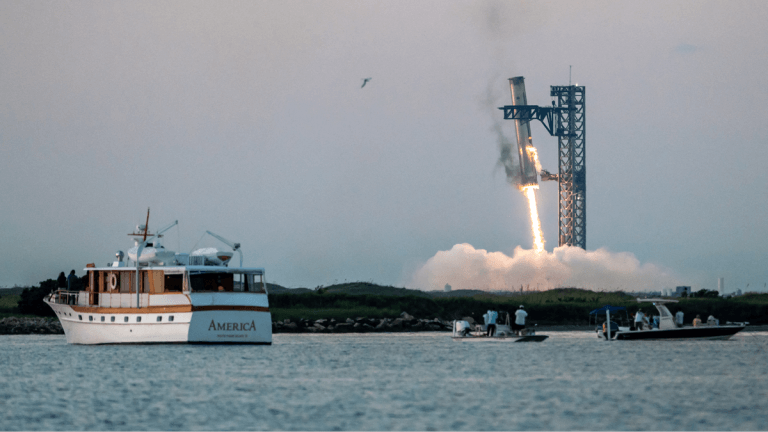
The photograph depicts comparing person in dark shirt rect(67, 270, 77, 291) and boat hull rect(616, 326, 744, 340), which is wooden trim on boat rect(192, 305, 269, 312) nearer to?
person in dark shirt rect(67, 270, 77, 291)

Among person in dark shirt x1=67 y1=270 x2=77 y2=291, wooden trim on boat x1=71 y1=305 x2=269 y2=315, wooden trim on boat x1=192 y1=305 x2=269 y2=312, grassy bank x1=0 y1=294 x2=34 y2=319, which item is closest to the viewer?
wooden trim on boat x1=192 y1=305 x2=269 y2=312

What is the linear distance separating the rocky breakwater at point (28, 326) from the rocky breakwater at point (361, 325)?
56.7 ft

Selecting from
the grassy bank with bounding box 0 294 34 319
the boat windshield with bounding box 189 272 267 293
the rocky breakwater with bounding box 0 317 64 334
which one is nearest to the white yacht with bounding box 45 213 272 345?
the boat windshield with bounding box 189 272 267 293

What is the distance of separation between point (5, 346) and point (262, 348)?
17043mm

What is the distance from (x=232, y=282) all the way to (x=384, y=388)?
23437mm

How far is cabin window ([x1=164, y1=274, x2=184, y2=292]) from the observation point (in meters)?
60.6

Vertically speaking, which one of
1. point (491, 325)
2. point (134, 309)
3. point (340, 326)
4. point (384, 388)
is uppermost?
point (134, 309)

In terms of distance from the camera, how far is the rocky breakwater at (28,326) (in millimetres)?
83375

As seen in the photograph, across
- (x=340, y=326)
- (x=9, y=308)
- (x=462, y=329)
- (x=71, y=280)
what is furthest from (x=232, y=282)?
(x=9, y=308)

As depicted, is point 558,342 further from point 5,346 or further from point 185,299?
point 5,346

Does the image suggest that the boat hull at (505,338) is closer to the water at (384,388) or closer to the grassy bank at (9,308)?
the water at (384,388)

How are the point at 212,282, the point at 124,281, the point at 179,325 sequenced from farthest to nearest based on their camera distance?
the point at 124,281 → the point at 212,282 → the point at 179,325

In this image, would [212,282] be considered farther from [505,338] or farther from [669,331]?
[669,331]

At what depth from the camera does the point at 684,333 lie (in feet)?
215
